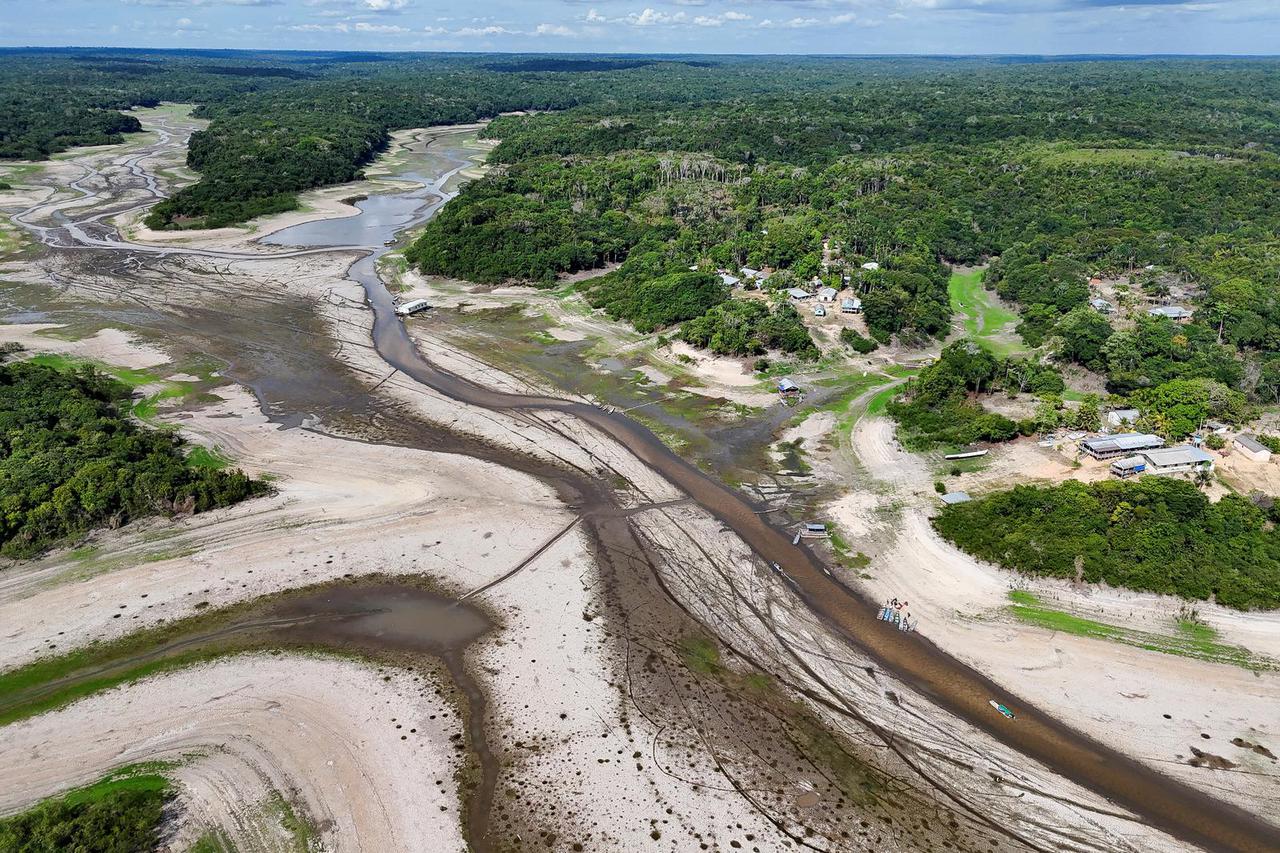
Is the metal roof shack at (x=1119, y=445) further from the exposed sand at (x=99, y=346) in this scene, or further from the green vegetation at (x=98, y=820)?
the exposed sand at (x=99, y=346)

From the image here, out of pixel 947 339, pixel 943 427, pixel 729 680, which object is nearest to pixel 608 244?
pixel 947 339

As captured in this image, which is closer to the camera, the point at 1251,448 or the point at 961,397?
the point at 1251,448

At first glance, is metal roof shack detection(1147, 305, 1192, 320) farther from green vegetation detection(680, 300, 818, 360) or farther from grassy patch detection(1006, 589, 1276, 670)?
grassy patch detection(1006, 589, 1276, 670)

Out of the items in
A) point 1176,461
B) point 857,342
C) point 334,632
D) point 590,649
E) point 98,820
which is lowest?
point 590,649

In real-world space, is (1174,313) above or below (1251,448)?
above

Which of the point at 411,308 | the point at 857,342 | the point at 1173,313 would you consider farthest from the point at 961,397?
the point at 411,308

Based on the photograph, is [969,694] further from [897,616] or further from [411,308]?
[411,308]
